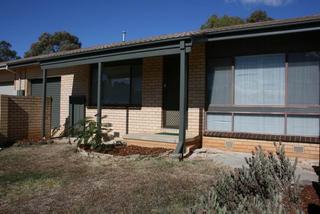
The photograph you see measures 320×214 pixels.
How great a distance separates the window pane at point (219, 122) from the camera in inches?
338

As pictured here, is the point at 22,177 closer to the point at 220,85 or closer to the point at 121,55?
the point at 121,55

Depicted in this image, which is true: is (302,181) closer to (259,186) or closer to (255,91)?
(259,186)

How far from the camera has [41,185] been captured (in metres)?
5.52

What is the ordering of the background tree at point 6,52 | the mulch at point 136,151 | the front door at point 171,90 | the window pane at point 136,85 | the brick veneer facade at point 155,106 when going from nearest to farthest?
the mulch at point 136,151
the brick veneer facade at point 155,106
the front door at point 171,90
the window pane at point 136,85
the background tree at point 6,52

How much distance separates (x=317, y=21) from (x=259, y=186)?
15.6ft

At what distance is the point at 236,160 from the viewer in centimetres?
742

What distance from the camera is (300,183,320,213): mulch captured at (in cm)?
361

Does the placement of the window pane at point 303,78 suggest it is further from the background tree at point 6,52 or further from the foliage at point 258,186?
the background tree at point 6,52

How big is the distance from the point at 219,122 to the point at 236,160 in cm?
154

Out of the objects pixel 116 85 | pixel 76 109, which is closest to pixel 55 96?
pixel 76 109

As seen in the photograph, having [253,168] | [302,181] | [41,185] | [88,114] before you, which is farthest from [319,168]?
[88,114]

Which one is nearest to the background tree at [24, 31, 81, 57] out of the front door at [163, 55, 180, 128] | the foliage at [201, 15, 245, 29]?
the foliage at [201, 15, 245, 29]

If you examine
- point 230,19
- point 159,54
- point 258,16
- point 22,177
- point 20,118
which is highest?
point 258,16

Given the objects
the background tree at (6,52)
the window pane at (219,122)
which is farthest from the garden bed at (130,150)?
the background tree at (6,52)
